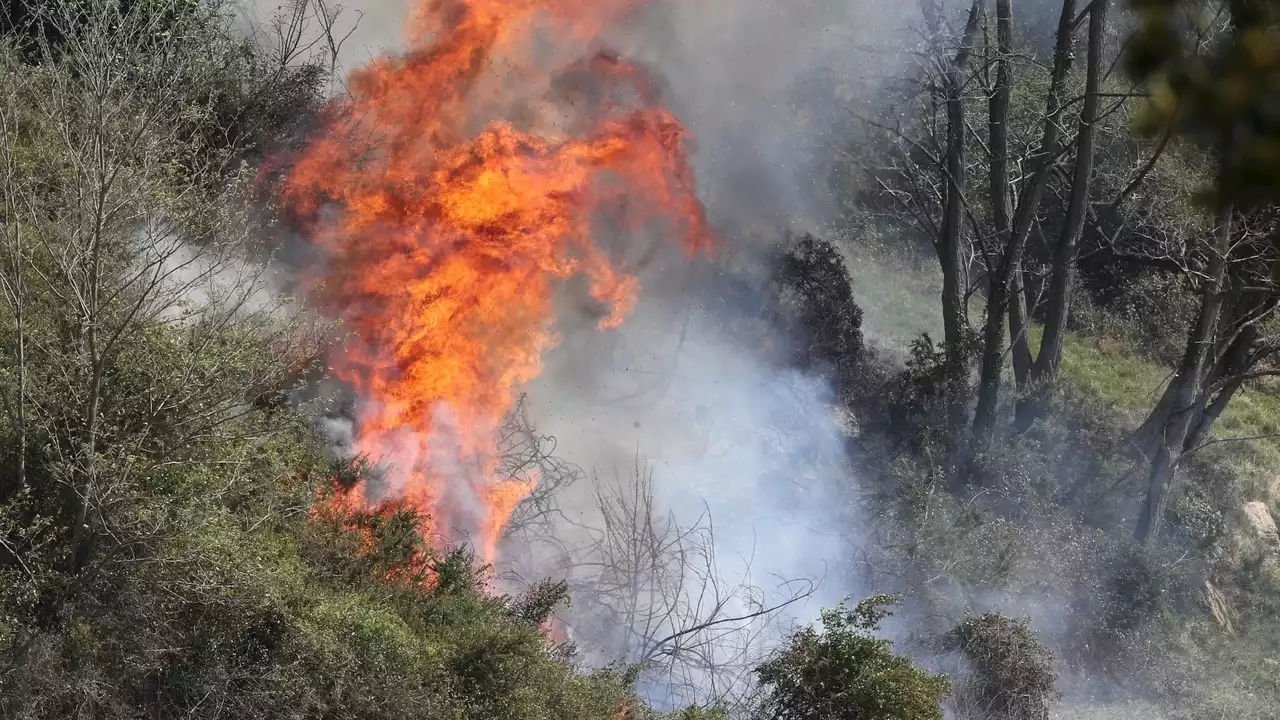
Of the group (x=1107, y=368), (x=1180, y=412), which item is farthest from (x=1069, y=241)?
(x=1107, y=368)

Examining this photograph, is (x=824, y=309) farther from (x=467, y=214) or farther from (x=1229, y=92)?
(x=1229, y=92)

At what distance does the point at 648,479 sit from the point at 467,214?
4.38 m

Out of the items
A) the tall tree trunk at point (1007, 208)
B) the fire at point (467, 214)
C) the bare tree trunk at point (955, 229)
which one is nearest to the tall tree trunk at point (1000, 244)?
the tall tree trunk at point (1007, 208)

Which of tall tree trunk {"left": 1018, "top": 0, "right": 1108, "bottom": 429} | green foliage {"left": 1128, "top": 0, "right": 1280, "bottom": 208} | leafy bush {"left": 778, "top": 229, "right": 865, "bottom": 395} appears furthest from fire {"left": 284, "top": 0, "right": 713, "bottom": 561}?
green foliage {"left": 1128, "top": 0, "right": 1280, "bottom": 208}

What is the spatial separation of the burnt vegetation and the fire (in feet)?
2.11

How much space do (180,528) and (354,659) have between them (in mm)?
2029

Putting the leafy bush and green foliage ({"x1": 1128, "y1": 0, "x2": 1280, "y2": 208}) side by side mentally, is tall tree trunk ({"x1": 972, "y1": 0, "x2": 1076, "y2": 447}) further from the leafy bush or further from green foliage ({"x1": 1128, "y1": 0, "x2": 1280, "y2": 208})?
green foliage ({"x1": 1128, "y1": 0, "x2": 1280, "y2": 208})

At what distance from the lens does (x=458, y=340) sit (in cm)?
1361

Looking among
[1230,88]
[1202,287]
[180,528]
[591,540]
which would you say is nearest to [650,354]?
[591,540]

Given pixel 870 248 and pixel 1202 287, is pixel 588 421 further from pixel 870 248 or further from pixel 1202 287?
pixel 1202 287

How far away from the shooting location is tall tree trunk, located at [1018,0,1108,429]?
1598 centimetres

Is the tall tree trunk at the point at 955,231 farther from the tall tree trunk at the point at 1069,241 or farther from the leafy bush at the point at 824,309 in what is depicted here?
the leafy bush at the point at 824,309

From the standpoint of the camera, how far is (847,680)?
11602 mm

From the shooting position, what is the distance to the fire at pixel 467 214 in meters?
13.3
